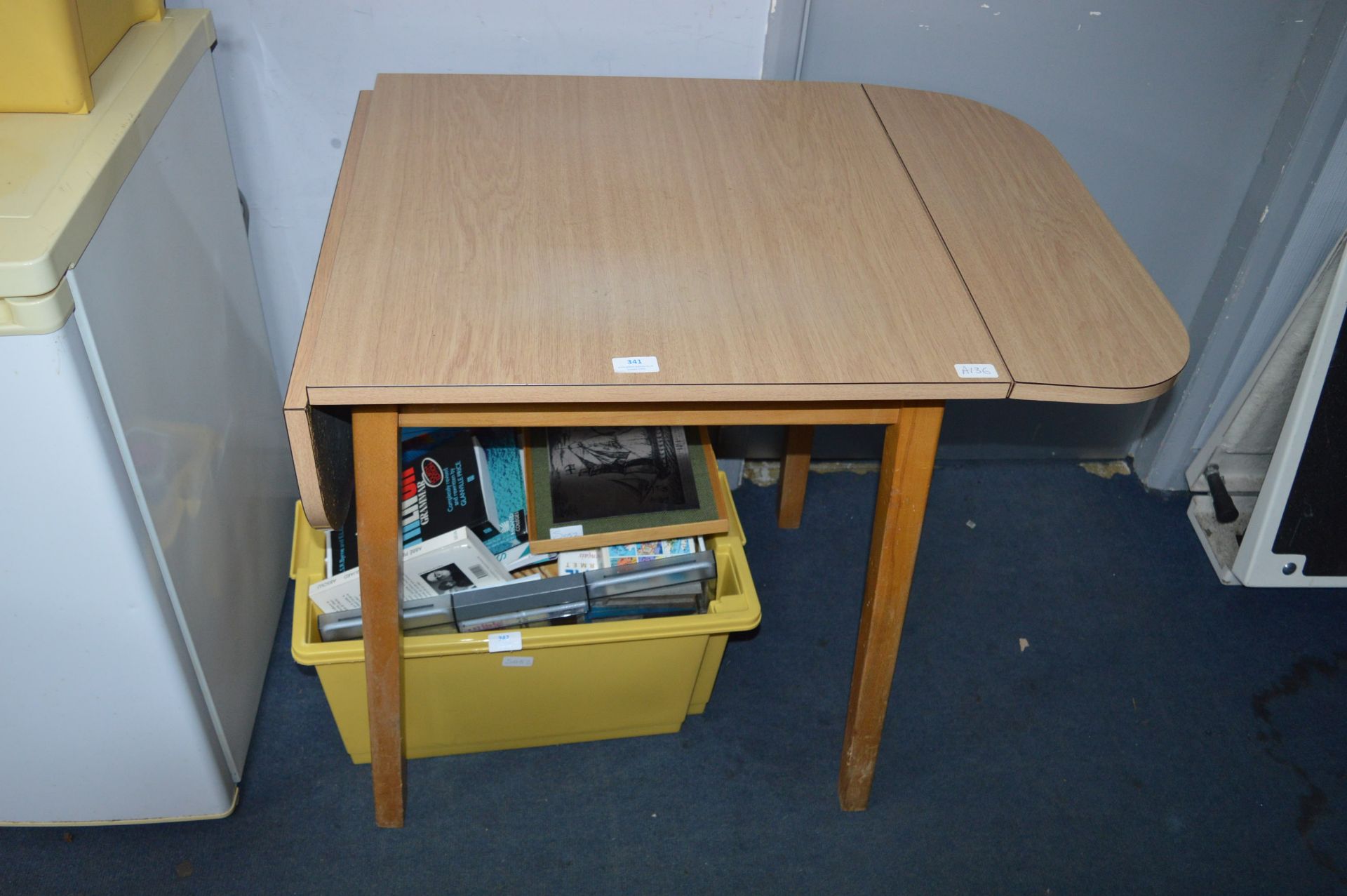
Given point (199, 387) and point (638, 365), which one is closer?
point (638, 365)

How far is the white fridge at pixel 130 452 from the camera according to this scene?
96 centimetres

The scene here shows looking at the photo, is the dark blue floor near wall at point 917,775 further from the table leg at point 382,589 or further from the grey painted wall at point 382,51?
the grey painted wall at point 382,51

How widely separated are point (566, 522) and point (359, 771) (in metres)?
0.51

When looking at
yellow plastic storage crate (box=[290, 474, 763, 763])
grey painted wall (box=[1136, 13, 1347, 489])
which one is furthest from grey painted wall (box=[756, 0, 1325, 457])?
yellow plastic storage crate (box=[290, 474, 763, 763])

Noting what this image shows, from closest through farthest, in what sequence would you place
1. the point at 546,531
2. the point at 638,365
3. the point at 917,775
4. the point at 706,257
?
the point at 638,365 < the point at 706,257 < the point at 546,531 < the point at 917,775

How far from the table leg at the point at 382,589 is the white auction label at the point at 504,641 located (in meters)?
0.12

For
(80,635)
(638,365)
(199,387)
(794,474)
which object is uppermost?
(638,365)

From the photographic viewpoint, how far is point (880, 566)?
124 centimetres

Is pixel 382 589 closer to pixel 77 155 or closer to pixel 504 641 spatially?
pixel 504 641

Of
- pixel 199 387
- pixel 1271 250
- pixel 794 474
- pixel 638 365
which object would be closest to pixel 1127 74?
pixel 1271 250

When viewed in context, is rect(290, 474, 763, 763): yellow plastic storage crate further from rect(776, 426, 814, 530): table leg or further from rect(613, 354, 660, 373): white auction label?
rect(613, 354, 660, 373): white auction label

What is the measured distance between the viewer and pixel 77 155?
3.30 feet

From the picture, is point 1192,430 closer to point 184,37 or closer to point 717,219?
point 717,219

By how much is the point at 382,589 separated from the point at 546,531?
30 cm
